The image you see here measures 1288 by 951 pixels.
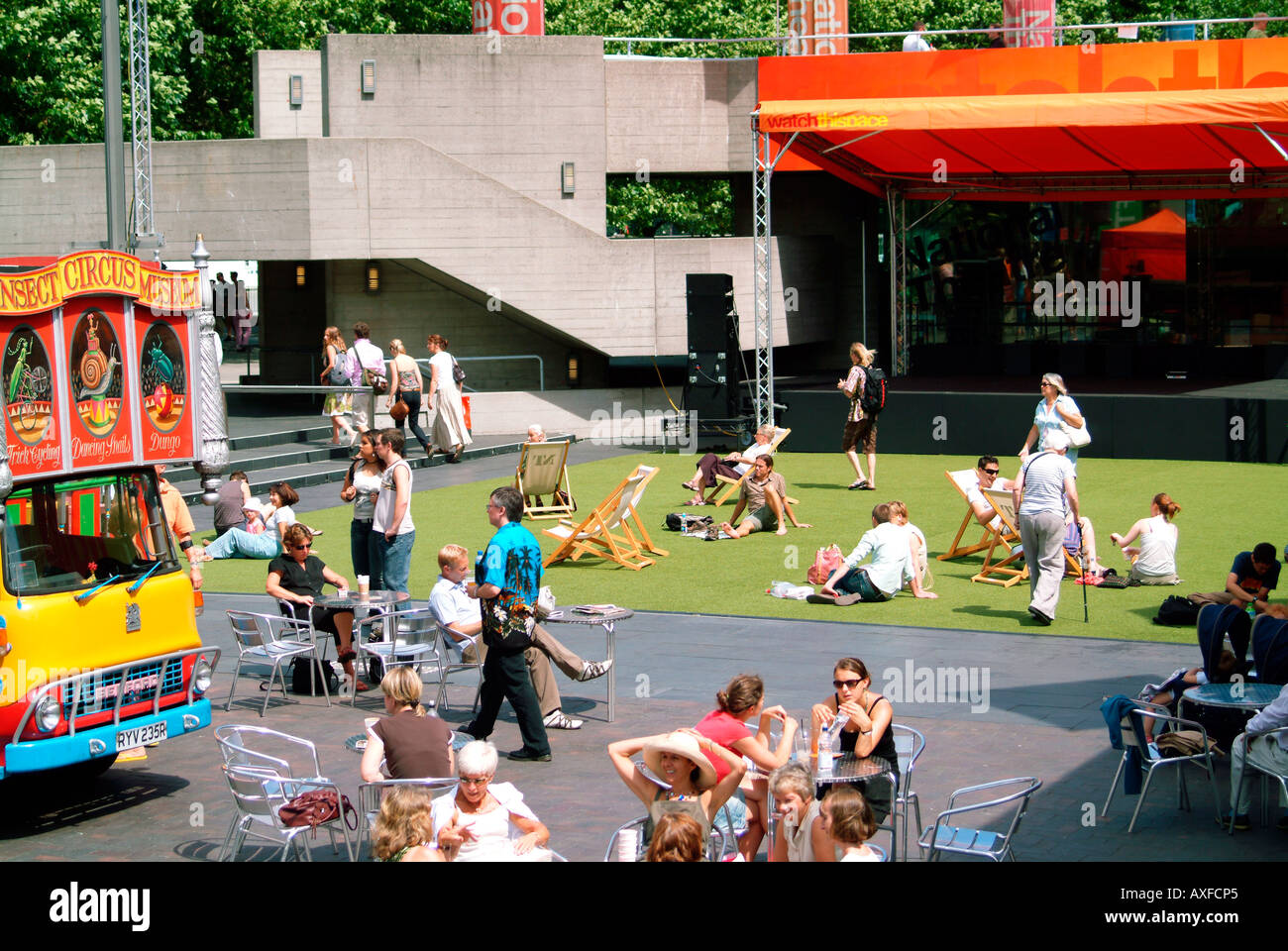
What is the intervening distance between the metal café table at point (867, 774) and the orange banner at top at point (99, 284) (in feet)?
15.9

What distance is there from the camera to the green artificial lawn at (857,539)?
1345cm

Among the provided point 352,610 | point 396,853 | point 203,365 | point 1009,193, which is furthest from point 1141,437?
point 396,853

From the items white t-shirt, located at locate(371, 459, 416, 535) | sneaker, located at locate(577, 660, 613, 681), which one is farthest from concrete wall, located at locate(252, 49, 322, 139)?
sneaker, located at locate(577, 660, 613, 681)

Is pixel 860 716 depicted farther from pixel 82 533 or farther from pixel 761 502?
pixel 761 502

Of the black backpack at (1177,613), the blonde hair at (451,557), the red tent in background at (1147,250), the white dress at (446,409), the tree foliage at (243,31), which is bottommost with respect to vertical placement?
the black backpack at (1177,613)

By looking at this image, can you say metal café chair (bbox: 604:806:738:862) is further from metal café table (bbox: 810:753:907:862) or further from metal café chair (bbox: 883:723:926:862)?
metal café chair (bbox: 883:723:926:862)

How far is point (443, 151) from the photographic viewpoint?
93.0 ft

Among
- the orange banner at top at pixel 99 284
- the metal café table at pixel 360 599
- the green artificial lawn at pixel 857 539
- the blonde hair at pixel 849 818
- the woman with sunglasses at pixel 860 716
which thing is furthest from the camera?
the green artificial lawn at pixel 857 539

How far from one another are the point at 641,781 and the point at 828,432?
1807 centimetres

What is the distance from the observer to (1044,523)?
1246cm

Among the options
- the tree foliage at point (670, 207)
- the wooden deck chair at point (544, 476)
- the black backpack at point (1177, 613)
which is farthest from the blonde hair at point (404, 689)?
the tree foliage at point (670, 207)

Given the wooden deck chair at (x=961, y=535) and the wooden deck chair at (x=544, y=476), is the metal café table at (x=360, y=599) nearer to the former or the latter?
the wooden deck chair at (x=544, y=476)

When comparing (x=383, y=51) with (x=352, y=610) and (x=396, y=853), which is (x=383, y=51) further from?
(x=396, y=853)

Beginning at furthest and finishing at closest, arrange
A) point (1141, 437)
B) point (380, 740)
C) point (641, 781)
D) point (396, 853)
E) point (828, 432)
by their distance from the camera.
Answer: point (828, 432)
point (1141, 437)
point (380, 740)
point (641, 781)
point (396, 853)
